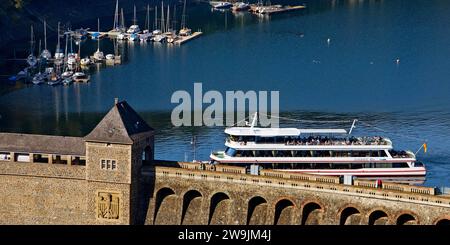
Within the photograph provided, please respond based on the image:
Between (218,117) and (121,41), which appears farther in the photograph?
(121,41)

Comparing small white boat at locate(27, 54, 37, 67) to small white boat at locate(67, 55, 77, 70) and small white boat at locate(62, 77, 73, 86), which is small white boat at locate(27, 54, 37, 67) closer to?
small white boat at locate(67, 55, 77, 70)

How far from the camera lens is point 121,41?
618 feet

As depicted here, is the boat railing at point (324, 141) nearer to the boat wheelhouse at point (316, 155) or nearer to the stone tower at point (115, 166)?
the boat wheelhouse at point (316, 155)

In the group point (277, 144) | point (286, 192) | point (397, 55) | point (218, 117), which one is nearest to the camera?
point (286, 192)

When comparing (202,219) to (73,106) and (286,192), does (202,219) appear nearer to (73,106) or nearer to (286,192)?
(286,192)

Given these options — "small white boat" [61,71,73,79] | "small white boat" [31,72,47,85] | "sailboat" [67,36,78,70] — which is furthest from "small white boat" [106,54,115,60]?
"small white boat" [31,72,47,85]

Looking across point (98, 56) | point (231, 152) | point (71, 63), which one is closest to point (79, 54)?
point (98, 56)

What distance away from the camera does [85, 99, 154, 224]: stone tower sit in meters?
91.2

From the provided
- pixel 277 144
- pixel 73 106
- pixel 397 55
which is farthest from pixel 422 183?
pixel 397 55

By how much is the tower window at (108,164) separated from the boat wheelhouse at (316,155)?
14.9 m

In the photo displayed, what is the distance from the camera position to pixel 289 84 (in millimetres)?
152750

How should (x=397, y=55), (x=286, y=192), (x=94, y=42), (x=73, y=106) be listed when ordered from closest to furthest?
(x=286, y=192), (x=73, y=106), (x=397, y=55), (x=94, y=42)

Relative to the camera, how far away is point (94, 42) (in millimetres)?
186750

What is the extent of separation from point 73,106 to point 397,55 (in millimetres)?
51075
